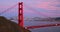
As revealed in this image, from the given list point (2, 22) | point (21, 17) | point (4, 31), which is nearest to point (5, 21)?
point (2, 22)

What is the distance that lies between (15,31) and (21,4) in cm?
812

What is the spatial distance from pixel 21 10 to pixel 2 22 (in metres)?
8.35

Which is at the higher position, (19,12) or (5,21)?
(5,21)

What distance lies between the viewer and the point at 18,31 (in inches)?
246

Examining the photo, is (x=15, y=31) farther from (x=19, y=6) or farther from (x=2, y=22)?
(x=19, y=6)

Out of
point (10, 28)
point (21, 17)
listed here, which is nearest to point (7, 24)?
point (10, 28)

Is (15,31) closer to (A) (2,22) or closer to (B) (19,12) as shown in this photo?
(A) (2,22)

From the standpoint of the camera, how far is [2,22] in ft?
19.7

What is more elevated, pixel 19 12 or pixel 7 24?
pixel 7 24

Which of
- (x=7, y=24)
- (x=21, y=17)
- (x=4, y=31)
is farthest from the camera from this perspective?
(x=21, y=17)

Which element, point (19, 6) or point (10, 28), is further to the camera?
point (19, 6)

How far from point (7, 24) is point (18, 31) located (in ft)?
1.45

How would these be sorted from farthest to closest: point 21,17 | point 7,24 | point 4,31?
point 21,17 → point 7,24 → point 4,31

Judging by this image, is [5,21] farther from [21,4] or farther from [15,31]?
[21,4]
